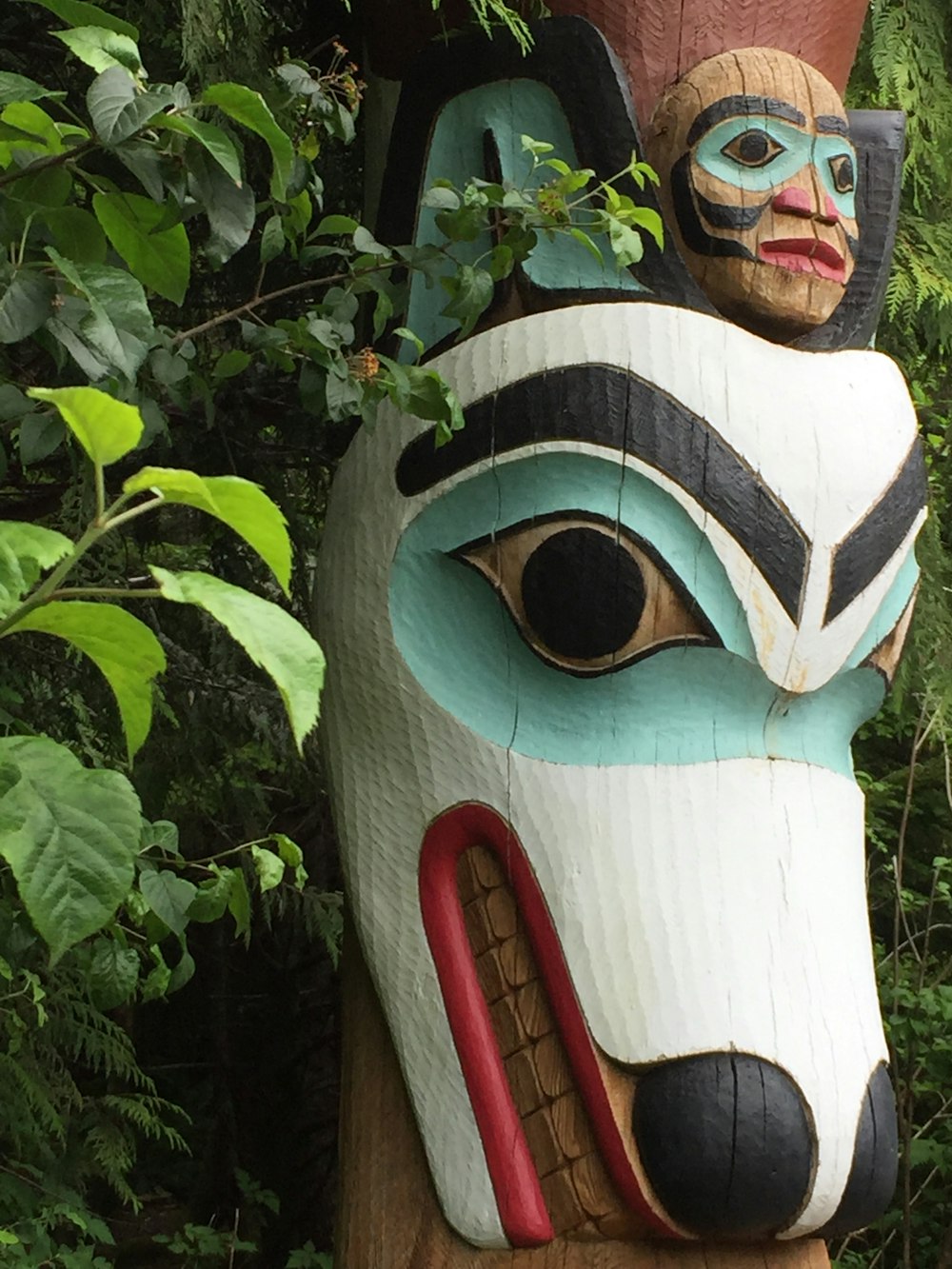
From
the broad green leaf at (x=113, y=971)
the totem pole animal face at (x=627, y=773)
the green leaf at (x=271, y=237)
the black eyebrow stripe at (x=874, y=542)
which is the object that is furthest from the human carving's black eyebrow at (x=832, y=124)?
the broad green leaf at (x=113, y=971)

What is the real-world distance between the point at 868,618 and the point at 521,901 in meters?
0.58

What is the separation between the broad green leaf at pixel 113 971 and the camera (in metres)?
1.59

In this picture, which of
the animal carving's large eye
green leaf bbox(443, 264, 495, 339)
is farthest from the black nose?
green leaf bbox(443, 264, 495, 339)

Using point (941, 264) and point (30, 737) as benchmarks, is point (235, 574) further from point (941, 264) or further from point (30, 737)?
point (30, 737)

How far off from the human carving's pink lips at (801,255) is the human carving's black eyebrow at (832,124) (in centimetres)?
17

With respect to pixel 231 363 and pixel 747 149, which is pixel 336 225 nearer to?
pixel 231 363

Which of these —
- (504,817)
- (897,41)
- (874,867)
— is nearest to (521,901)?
(504,817)

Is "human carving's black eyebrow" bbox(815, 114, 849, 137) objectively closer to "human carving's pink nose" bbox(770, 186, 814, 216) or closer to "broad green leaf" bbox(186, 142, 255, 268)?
"human carving's pink nose" bbox(770, 186, 814, 216)

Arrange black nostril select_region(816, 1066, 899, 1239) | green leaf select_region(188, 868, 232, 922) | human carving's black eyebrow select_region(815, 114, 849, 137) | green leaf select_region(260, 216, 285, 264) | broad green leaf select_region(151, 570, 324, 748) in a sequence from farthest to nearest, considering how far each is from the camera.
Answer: human carving's black eyebrow select_region(815, 114, 849, 137)
black nostril select_region(816, 1066, 899, 1239)
green leaf select_region(260, 216, 285, 264)
green leaf select_region(188, 868, 232, 922)
broad green leaf select_region(151, 570, 324, 748)

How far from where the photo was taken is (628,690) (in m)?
1.90

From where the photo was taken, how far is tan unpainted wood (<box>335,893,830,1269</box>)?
181 cm

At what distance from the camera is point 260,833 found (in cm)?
336

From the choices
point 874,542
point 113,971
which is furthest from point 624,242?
point 113,971

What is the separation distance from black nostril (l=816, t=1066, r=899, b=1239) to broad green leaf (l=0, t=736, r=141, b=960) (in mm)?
1180
